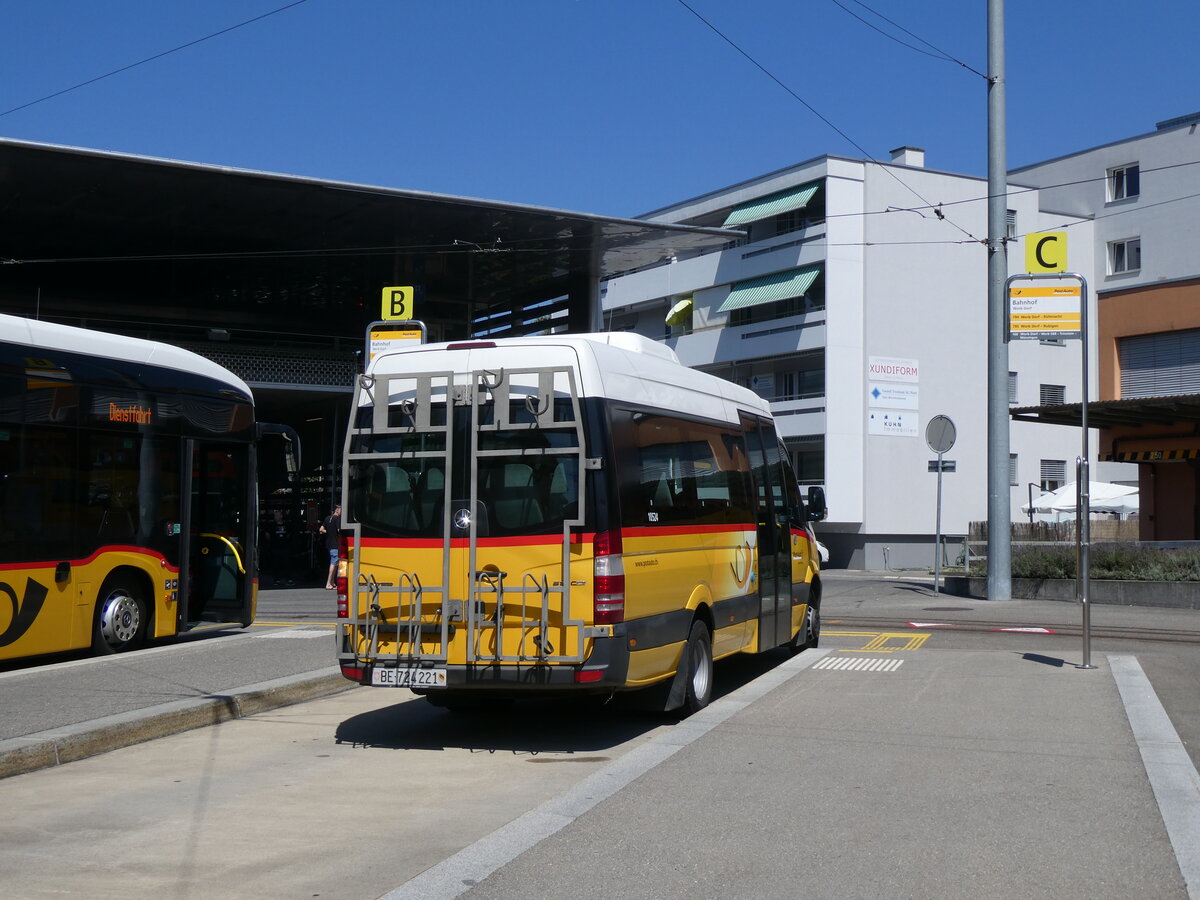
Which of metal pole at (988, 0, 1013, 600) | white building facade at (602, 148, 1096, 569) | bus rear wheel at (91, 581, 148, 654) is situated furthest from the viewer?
white building facade at (602, 148, 1096, 569)

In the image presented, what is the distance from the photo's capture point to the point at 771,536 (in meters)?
12.1

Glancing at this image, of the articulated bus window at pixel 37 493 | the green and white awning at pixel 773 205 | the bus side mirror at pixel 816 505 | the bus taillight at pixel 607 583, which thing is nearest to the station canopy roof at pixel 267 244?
the articulated bus window at pixel 37 493

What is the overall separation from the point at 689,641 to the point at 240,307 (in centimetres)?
3124

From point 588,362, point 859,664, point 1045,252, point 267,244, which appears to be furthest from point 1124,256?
point 588,362

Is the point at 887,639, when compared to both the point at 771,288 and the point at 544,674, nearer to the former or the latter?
the point at 544,674

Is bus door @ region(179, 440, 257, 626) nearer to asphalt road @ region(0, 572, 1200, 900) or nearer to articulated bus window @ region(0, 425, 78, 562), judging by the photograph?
articulated bus window @ region(0, 425, 78, 562)

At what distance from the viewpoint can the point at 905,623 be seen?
721 inches

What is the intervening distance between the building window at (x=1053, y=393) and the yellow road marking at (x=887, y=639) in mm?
37622

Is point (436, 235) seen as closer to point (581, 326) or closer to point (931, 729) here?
point (581, 326)

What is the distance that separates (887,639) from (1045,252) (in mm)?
8289

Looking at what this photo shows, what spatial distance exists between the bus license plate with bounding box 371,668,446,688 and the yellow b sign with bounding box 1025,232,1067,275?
15.0 meters

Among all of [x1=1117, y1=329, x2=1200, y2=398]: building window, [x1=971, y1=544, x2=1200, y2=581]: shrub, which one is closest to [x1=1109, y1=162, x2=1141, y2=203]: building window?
[x1=1117, y1=329, x2=1200, y2=398]: building window

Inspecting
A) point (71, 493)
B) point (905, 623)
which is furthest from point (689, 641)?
point (905, 623)

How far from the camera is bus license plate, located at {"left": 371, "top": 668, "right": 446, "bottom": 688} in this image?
8586mm
